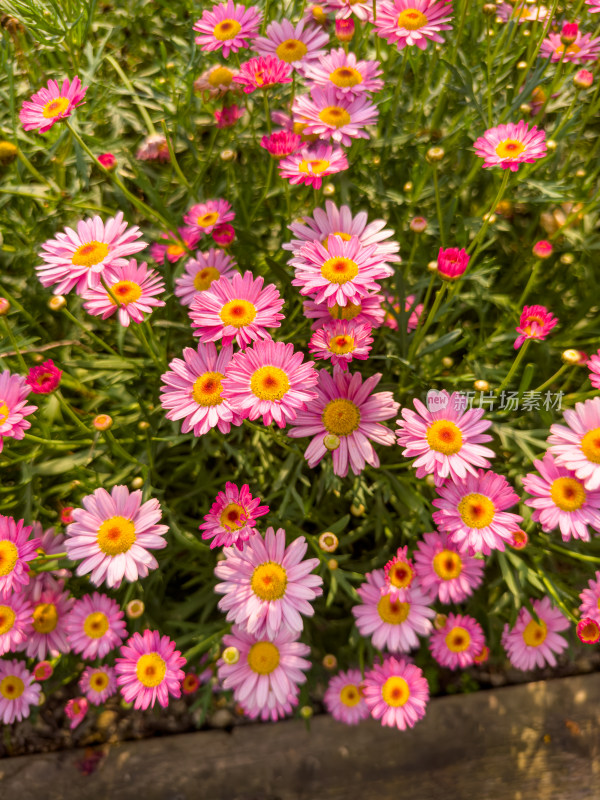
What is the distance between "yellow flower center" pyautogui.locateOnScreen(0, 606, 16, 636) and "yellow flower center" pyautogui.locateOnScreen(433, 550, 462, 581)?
1.25 m

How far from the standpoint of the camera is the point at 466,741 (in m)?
2.04

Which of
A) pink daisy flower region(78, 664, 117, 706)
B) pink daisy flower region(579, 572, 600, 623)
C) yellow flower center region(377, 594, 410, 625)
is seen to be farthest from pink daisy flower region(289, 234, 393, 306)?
pink daisy flower region(78, 664, 117, 706)

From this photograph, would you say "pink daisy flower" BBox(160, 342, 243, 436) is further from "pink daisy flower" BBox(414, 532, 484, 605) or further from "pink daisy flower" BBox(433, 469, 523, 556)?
"pink daisy flower" BBox(414, 532, 484, 605)

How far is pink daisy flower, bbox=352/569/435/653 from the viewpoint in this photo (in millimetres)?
1769

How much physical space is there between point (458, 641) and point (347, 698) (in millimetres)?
429

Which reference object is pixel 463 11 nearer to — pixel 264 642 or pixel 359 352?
pixel 359 352

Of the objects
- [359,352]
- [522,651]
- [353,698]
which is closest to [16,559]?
[359,352]

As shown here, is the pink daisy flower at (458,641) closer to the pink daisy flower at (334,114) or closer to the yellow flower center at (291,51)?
the pink daisy flower at (334,114)

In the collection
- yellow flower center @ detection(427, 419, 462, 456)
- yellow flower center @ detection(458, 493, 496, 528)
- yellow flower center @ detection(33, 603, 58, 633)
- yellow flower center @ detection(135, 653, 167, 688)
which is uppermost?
yellow flower center @ detection(427, 419, 462, 456)

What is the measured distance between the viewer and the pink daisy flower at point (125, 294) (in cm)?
152

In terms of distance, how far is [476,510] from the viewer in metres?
1.53

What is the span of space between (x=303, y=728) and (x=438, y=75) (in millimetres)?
2435

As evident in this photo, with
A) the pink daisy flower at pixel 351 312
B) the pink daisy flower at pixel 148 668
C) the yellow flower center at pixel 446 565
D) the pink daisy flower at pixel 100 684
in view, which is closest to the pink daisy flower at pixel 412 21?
the pink daisy flower at pixel 351 312

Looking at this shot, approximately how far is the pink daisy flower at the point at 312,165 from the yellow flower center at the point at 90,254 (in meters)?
0.53
